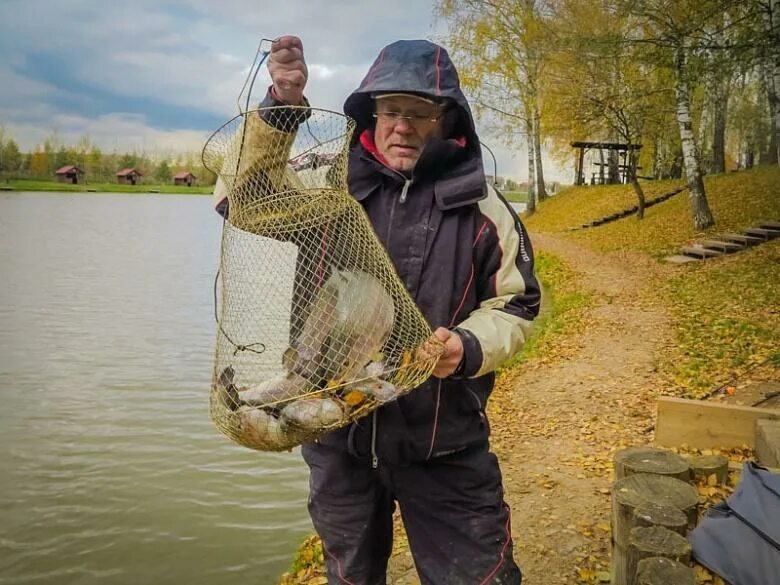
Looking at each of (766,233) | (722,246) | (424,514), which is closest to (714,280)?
(722,246)

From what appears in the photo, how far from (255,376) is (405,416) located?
0.58 metres

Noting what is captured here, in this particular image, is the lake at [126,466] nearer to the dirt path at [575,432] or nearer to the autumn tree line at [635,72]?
the dirt path at [575,432]

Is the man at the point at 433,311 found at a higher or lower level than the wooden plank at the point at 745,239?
higher

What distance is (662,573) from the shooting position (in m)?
2.75

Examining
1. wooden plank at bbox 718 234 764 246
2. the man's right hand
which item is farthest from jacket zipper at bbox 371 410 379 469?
wooden plank at bbox 718 234 764 246

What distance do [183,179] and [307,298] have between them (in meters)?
109

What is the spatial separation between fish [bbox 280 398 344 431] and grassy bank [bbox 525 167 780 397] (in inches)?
222

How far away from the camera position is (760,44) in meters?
10.1

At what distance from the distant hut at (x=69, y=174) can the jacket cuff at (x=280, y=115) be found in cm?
10962

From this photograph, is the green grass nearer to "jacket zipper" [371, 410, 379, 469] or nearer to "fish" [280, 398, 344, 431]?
"jacket zipper" [371, 410, 379, 469]

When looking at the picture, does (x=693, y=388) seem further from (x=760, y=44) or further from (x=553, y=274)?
(x=553, y=274)

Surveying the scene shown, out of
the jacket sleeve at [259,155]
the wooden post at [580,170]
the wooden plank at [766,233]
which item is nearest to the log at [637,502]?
the jacket sleeve at [259,155]

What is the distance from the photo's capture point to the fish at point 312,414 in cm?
189

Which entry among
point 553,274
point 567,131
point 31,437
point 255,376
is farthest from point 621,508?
point 567,131
